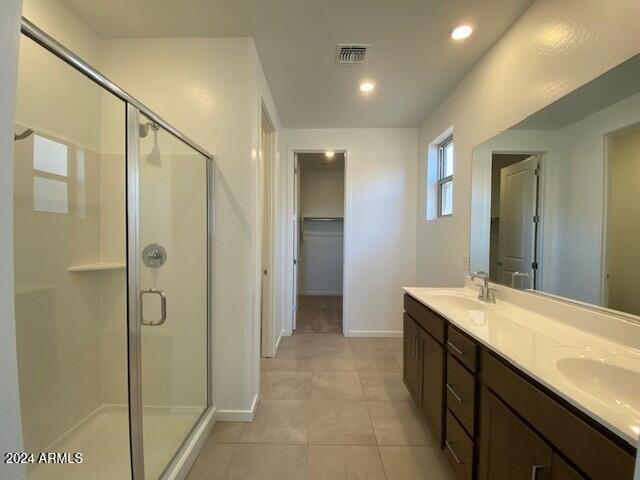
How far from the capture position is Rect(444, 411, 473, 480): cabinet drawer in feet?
4.20

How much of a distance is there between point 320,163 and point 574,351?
4.63 m

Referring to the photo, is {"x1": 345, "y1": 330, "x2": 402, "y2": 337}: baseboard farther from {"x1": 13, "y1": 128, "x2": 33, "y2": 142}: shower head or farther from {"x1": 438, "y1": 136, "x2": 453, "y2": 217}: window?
{"x1": 13, "y1": 128, "x2": 33, "y2": 142}: shower head

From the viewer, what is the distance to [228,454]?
169 cm

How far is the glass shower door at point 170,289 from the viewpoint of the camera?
4.83ft

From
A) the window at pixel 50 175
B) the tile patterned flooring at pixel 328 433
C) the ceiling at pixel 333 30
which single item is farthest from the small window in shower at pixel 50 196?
the tile patterned flooring at pixel 328 433

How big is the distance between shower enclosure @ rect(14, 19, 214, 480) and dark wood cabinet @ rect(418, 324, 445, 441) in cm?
145

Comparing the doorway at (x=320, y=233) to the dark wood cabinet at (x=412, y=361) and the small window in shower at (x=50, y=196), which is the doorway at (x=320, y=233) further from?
the small window in shower at (x=50, y=196)

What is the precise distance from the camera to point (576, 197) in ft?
4.35

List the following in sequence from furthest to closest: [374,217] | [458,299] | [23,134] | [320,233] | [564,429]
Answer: [320,233], [374,217], [458,299], [23,134], [564,429]

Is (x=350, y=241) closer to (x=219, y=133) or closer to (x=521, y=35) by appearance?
(x=219, y=133)

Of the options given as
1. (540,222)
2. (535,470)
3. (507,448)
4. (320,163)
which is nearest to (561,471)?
(535,470)

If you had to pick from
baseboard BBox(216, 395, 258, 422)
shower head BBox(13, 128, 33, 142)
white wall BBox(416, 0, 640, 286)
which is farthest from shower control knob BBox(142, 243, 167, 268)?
white wall BBox(416, 0, 640, 286)

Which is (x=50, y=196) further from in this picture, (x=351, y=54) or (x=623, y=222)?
(x=623, y=222)

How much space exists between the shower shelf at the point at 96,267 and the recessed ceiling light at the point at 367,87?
7.63 ft
